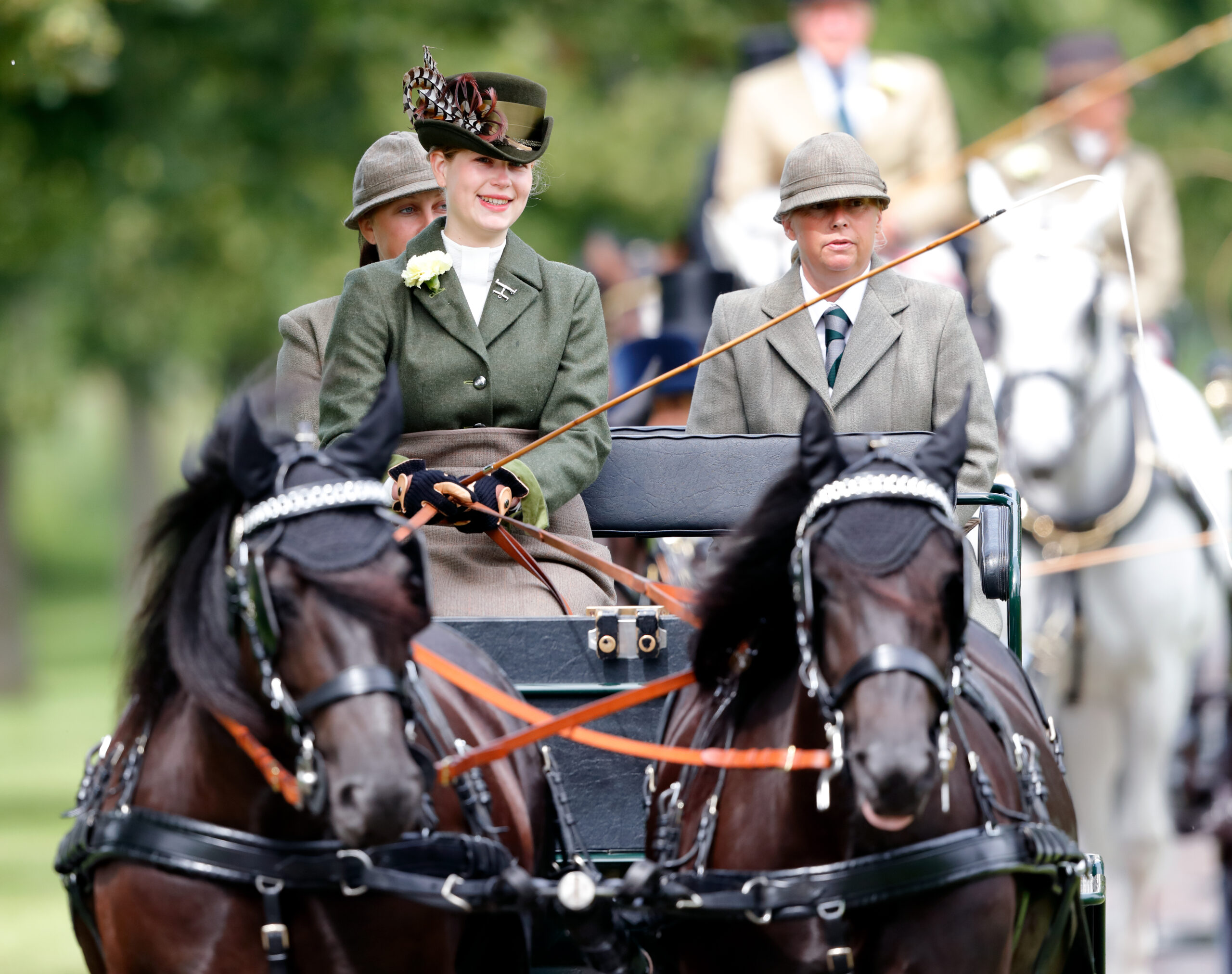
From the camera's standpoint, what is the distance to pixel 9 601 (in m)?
22.3

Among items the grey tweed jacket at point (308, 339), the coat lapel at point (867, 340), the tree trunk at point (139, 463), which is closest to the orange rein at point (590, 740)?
the coat lapel at point (867, 340)

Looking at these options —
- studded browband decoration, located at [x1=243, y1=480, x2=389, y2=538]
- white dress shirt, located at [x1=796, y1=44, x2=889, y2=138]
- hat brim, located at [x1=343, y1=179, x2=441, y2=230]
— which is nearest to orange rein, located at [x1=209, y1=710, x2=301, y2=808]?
studded browband decoration, located at [x1=243, y1=480, x2=389, y2=538]

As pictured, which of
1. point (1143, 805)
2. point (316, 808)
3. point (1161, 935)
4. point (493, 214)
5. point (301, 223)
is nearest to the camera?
point (316, 808)

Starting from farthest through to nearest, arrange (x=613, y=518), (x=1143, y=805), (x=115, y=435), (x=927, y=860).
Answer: (x=115, y=435)
(x=1143, y=805)
(x=613, y=518)
(x=927, y=860)

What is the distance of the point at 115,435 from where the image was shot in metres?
35.6

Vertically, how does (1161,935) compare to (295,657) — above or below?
below

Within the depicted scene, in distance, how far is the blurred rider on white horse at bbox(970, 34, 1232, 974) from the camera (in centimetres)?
820

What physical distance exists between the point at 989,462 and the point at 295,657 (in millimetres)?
2237

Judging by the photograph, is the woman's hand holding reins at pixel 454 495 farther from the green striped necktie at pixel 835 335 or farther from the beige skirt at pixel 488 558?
the green striped necktie at pixel 835 335

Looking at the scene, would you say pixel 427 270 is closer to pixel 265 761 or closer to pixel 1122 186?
pixel 265 761

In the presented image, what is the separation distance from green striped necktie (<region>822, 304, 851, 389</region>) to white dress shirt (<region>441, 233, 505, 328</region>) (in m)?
0.84

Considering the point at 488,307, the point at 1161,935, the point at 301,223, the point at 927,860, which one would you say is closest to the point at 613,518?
the point at 488,307

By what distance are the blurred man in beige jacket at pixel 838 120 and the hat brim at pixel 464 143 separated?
481 cm

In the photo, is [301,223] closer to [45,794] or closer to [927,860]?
[45,794]
